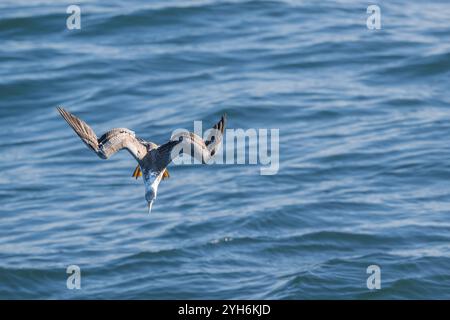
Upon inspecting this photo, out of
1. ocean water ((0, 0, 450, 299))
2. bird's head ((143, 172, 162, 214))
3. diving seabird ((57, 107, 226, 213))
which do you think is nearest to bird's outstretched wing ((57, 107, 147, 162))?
diving seabird ((57, 107, 226, 213))

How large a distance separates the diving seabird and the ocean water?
651 centimetres

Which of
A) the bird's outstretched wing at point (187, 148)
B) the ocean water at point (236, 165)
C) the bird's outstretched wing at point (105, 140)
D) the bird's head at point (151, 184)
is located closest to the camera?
the bird's outstretched wing at point (187, 148)

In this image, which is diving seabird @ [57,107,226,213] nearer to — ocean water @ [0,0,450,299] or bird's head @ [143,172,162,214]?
bird's head @ [143,172,162,214]

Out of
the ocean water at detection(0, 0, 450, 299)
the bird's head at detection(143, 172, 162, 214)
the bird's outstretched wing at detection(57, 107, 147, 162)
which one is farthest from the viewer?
the ocean water at detection(0, 0, 450, 299)

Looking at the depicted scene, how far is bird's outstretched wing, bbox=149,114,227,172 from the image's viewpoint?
12172mm

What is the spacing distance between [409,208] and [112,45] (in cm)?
1004

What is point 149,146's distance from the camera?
12945 mm

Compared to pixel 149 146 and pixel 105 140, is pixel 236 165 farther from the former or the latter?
pixel 105 140

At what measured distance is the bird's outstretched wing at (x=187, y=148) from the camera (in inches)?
479

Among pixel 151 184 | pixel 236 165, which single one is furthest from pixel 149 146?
pixel 236 165

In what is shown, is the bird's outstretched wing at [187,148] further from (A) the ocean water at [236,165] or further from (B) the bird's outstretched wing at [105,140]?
(A) the ocean water at [236,165]

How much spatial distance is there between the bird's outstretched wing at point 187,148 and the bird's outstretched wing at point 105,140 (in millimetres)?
274

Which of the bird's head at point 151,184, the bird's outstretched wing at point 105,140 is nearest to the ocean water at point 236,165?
the bird's head at point 151,184

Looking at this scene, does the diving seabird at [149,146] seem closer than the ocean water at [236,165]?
Yes
